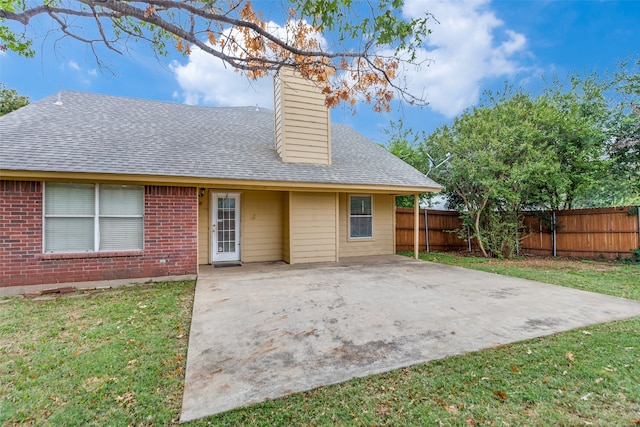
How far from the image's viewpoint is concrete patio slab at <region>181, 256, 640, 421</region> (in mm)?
2748

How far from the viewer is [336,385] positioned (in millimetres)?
2580

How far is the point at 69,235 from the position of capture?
6.04m

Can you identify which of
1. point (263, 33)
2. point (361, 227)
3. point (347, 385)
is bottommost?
point (347, 385)

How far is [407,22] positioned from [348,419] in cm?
444

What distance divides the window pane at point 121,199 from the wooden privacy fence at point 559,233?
29.2 ft

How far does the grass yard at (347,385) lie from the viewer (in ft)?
7.19

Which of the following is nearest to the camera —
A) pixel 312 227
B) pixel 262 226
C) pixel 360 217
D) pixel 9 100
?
pixel 312 227

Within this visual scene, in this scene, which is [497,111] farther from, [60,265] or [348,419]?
[60,265]

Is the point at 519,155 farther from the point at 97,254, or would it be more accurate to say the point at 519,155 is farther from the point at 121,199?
the point at 97,254

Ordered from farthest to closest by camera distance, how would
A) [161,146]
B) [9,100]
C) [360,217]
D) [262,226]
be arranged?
[9,100], [360,217], [262,226], [161,146]

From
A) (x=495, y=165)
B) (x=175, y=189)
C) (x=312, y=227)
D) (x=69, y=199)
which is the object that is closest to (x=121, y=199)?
(x=69, y=199)

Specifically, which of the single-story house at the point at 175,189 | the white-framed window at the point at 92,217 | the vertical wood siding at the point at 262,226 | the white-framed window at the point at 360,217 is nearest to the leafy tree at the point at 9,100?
the single-story house at the point at 175,189

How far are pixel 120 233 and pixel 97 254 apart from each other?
0.57 metres

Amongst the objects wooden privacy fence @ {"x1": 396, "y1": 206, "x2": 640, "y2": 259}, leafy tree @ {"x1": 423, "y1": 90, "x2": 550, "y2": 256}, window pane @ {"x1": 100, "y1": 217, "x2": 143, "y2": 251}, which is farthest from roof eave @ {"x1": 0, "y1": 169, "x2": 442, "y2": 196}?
wooden privacy fence @ {"x1": 396, "y1": 206, "x2": 640, "y2": 259}
